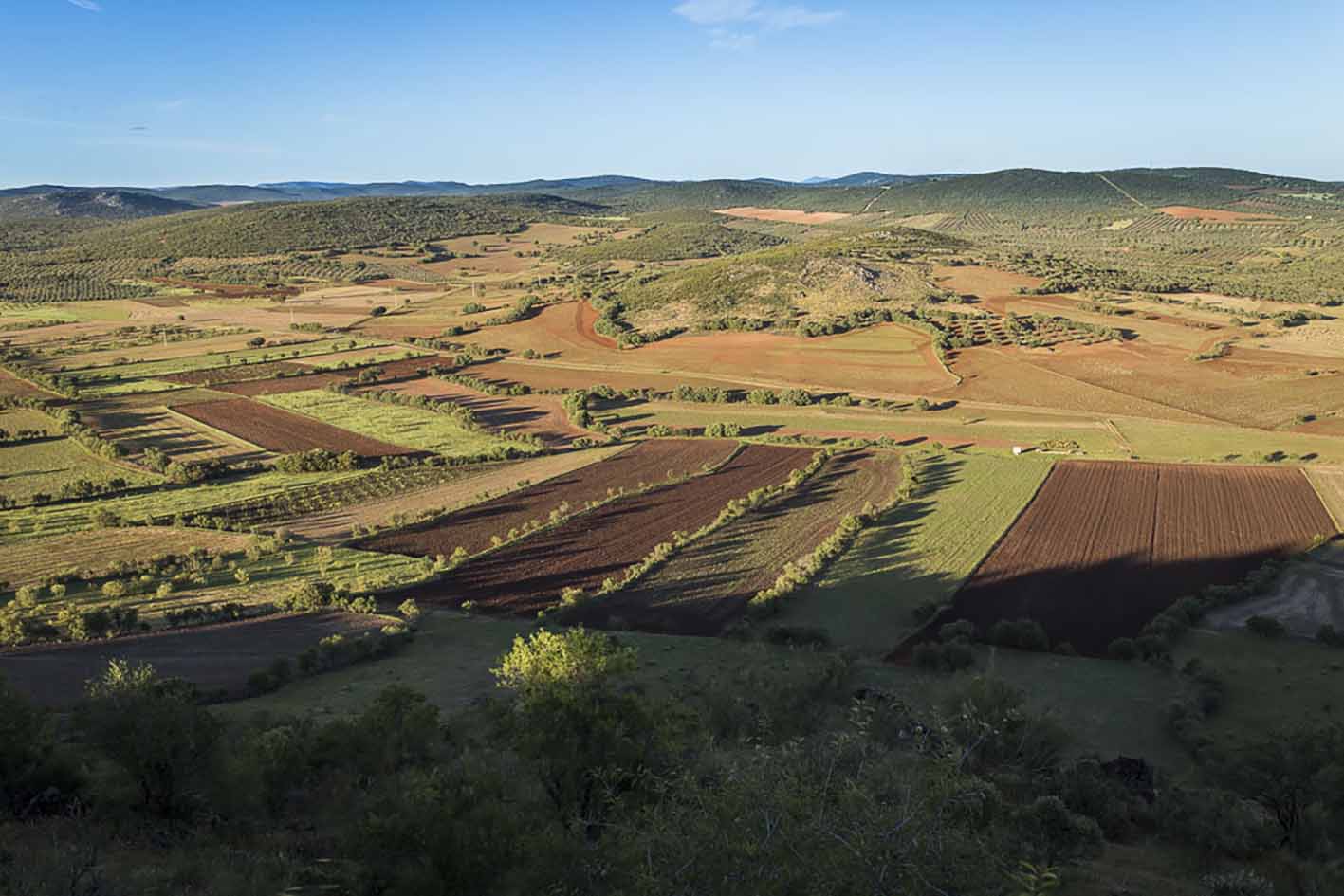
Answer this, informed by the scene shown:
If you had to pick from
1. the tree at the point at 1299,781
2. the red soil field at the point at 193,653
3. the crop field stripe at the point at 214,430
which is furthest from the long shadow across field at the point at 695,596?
the crop field stripe at the point at 214,430

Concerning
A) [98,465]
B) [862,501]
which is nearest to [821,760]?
[862,501]

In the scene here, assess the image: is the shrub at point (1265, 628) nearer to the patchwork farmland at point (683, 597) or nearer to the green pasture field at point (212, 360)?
the patchwork farmland at point (683, 597)

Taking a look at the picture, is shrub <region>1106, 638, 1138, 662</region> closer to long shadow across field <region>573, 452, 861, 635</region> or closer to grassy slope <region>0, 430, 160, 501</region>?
long shadow across field <region>573, 452, 861, 635</region>

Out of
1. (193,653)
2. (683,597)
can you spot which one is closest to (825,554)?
(683,597)

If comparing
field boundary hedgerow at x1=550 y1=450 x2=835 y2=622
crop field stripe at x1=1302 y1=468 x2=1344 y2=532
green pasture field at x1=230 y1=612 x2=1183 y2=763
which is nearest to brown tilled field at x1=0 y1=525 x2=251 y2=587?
green pasture field at x1=230 y1=612 x2=1183 y2=763

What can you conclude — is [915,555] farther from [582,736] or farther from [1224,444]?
[1224,444]

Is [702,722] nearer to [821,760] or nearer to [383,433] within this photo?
[821,760]
